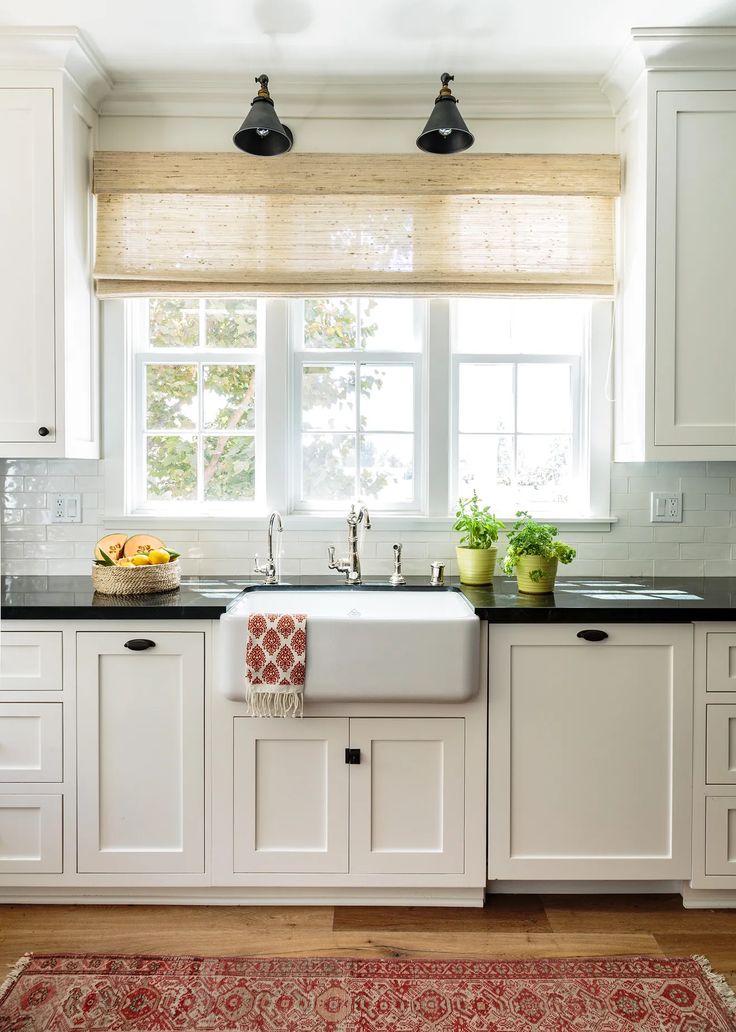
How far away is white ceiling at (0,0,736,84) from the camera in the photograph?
2.25 metres

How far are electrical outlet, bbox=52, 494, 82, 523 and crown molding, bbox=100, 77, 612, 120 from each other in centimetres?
149

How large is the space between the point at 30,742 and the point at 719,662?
2148mm

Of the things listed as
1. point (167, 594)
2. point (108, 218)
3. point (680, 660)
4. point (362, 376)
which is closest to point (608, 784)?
Result: point (680, 660)

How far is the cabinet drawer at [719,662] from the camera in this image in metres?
2.21

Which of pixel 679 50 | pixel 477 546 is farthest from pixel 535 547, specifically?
pixel 679 50

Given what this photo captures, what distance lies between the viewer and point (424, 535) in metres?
2.82

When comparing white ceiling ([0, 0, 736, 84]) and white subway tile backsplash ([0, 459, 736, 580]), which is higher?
white ceiling ([0, 0, 736, 84])

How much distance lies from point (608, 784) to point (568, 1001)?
1.96ft

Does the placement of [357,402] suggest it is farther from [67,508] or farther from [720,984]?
[720,984]

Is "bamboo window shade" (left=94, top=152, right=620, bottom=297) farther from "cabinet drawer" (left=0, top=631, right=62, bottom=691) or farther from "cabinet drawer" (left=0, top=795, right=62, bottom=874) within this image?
"cabinet drawer" (left=0, top=795, right=62, bottom=874)

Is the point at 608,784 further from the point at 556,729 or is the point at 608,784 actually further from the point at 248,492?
the point at 248,492

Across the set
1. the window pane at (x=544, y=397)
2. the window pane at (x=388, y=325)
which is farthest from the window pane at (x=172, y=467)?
the window pane at (x=544, y=397)

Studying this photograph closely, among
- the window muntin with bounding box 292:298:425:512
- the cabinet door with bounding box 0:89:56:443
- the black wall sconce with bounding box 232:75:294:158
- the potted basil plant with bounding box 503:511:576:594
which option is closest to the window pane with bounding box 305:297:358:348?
the window muntin with bounding box 292:298:425:512

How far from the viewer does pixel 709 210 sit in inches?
96.7
